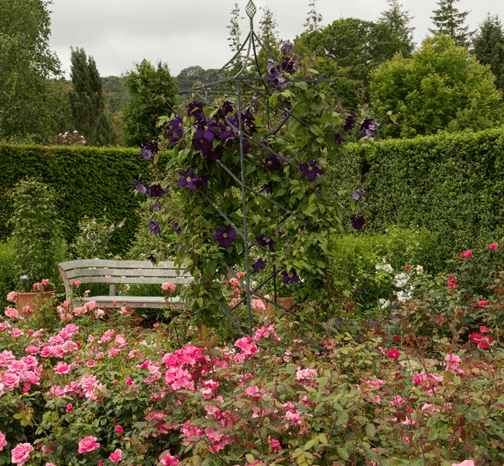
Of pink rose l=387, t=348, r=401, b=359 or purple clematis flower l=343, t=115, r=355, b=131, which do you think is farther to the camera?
purple clematis flower l=343, t=115, r=355, b=131

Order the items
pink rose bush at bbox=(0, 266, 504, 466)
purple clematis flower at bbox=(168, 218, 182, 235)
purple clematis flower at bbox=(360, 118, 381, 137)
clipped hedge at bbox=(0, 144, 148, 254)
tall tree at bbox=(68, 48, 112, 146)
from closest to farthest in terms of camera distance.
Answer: pink rose bush at bbox=(0, 266, 504, 466) → purple clematis flower at bbox=(360, 118, 381, 137) → purple clematis flower at bbox=(168, 218, 182, 235) → clipped hedge at bbox=(0, 144, 148, 254) → tall tree at bbox=(68, 48, 112, 146)

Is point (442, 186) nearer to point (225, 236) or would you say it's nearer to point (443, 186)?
point (443, 186)

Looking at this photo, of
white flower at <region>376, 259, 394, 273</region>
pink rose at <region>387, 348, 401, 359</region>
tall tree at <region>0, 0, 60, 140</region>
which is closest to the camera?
pink rose at <region>387, 348, 401, 359</region>

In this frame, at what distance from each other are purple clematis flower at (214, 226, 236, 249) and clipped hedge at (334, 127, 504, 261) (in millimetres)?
3009

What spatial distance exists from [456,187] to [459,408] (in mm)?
5381

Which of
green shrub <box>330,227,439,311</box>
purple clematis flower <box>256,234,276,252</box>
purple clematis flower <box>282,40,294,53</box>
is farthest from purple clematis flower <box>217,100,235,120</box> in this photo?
green shrub <box>330,227,439,311</box>

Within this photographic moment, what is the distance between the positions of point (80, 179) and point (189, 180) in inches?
256

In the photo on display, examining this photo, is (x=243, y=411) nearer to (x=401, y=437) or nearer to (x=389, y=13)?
(x=401, y=437)

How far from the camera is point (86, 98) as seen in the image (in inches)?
849

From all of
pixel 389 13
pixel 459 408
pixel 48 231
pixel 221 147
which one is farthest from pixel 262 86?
pixel 389 13

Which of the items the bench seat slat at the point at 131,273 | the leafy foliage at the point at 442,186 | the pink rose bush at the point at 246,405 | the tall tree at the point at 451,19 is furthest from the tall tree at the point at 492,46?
the pink rose bush at the point at 246,405

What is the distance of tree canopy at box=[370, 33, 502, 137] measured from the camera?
17.8 meters

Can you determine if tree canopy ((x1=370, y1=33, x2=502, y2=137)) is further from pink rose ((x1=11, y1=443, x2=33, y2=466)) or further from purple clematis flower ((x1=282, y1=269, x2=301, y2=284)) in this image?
pink rose ((x1=11, y1=443, x2=33, y2=466))

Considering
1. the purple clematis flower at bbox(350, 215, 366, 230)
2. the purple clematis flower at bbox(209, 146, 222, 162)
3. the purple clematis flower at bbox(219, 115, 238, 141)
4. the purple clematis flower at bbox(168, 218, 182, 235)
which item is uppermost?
the purple clematis flower at bbox(219, 115, 238, 141)
